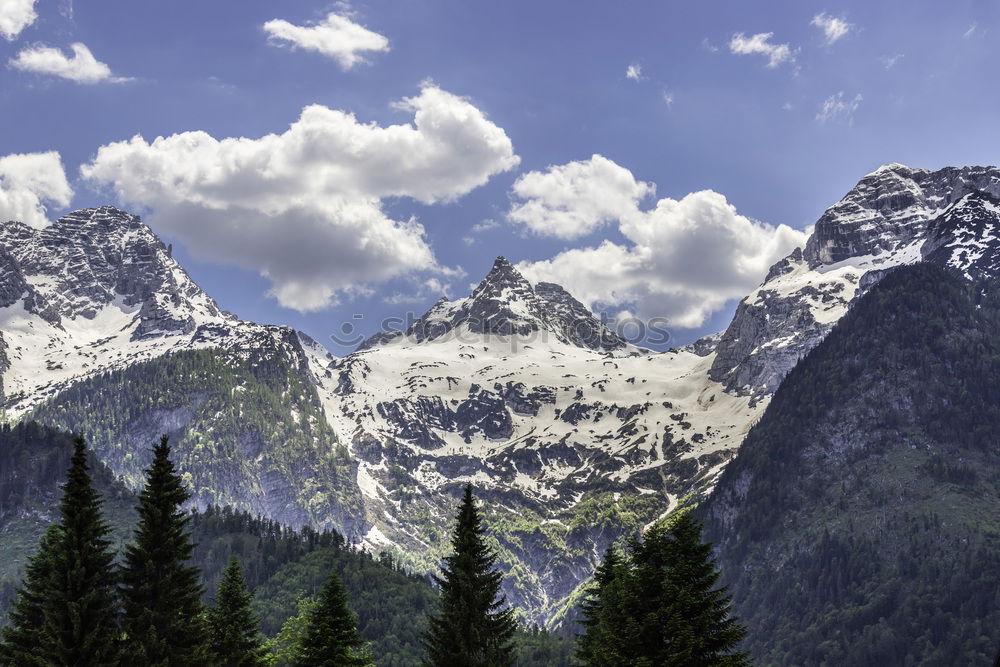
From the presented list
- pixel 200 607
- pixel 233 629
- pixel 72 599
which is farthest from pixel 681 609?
pixel 233 629

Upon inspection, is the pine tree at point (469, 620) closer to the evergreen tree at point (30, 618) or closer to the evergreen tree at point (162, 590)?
the evergreen tree at point (162, 590)

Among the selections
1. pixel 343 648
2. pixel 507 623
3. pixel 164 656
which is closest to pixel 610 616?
pixel 507 623

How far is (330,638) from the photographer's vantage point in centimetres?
5809

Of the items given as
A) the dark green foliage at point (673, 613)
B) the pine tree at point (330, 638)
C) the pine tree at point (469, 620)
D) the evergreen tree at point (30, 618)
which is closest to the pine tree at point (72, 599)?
the evergreen tree at point (30, 618)

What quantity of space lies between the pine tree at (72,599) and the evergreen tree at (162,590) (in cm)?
145

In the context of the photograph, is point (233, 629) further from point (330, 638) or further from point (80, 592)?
point (80, 592)

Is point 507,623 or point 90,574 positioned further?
point 507,623

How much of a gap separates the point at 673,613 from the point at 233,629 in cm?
3192

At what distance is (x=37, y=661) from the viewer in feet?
152

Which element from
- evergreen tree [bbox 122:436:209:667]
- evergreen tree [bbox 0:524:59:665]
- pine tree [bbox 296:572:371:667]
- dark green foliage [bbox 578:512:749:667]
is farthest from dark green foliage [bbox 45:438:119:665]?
dark green foliage [bbox 578:512:749:667]

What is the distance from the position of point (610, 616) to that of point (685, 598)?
6294mm

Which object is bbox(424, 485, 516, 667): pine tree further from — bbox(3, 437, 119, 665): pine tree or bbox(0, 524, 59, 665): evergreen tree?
bbox(0, 524, 59, 665): evergreen tree

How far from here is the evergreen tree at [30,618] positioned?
48094 millimetres

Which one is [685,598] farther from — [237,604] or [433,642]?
[237,604]
